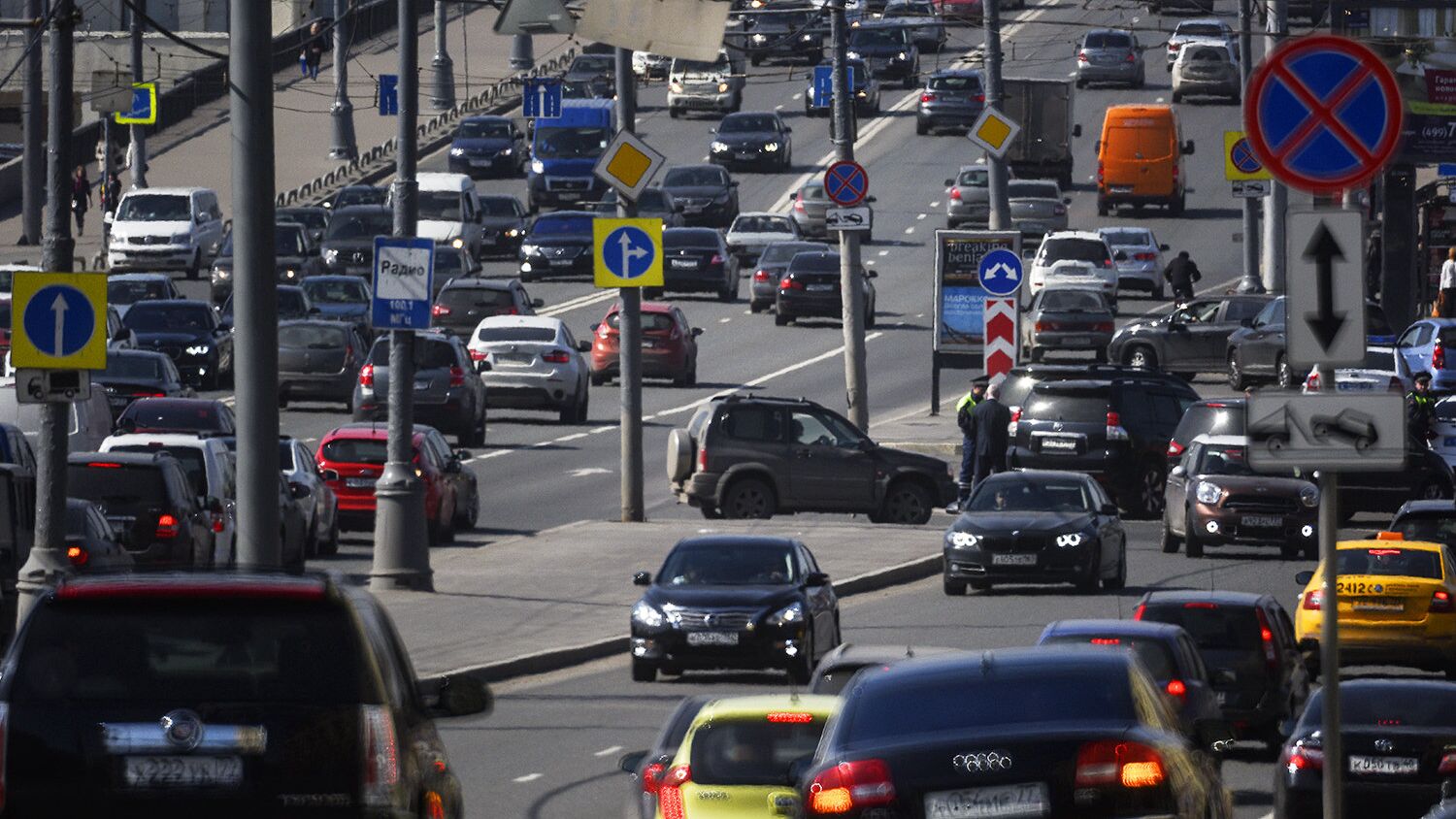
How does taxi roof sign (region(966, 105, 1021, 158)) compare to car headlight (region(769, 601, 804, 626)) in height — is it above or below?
above

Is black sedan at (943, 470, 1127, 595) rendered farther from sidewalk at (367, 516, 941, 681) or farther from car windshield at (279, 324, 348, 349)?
car windshield at (279, 324, 348, 349)

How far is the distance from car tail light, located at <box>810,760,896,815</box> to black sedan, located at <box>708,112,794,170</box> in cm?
6504

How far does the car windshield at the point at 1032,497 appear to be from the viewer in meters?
29.8

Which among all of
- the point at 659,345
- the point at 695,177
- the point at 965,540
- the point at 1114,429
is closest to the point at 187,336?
the point at 659,345

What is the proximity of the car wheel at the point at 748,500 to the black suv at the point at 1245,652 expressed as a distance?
44.6 ft

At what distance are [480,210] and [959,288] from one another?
24.4m

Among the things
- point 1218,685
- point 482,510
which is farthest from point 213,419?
point 1218,685

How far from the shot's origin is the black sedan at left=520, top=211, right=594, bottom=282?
202 feet

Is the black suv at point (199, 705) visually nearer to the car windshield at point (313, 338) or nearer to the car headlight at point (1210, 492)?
the car headlight at point (1210, 492)

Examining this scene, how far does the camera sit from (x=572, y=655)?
23984 millimetres

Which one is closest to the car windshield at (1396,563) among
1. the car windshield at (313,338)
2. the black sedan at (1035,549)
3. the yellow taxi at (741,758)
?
the black sedan at (1035,549)

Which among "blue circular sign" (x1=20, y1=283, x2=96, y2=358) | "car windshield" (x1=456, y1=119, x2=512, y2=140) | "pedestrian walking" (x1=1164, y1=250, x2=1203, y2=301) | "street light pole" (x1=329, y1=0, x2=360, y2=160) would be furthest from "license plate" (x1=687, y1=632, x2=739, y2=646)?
"street light pole" (x1=329, y1=0, x2=360, y2=160)

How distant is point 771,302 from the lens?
59312 millimetres

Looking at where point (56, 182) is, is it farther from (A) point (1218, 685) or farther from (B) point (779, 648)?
(A) point (1218, 685)
